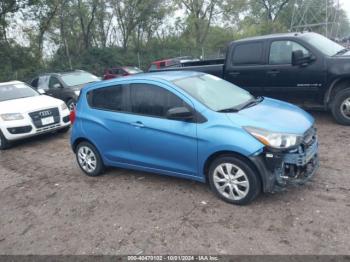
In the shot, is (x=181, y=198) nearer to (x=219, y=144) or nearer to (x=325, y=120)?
(x=219, y=144)

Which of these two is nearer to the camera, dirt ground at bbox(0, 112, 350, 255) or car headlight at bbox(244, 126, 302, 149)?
dirt ground at bbox(0, 112, 350, 255)

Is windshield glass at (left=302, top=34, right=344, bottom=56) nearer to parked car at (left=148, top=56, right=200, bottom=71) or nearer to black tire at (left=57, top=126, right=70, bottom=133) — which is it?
parked car at (left=148, top=56, right=200, bottom=71)

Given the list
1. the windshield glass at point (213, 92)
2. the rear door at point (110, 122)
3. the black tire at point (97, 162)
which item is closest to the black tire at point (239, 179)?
the windshield glass at point (213, 92)

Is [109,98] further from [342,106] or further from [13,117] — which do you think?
[342,106]

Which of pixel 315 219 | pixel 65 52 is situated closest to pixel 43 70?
pixel 65 52

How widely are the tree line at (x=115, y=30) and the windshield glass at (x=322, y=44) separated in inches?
715

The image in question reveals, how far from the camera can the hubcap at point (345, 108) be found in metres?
6.69

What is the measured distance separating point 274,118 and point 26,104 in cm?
632

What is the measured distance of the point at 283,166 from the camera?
3949 millimetres

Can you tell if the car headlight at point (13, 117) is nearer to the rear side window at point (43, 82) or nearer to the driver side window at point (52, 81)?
the driver side window at point (52, 81)

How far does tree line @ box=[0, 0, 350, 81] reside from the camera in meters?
22.2

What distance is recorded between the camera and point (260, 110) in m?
4.51

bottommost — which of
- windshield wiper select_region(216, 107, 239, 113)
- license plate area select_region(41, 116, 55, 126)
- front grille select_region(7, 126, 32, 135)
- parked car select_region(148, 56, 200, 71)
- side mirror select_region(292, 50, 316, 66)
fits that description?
front grille select_region(7, 126, 32, 135)

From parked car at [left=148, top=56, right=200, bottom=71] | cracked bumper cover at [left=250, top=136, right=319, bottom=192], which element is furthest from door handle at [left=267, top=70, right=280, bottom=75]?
cracked bumper cover at [left=250, top=136, right=319, bottom=192]
